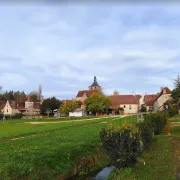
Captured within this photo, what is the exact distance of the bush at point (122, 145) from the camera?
989 cm

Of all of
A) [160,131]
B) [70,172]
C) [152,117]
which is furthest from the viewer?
[160,131]

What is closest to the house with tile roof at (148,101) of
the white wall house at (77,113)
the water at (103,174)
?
the white wall house at (77,113)

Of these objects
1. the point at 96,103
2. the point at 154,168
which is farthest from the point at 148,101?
the point at 154,168

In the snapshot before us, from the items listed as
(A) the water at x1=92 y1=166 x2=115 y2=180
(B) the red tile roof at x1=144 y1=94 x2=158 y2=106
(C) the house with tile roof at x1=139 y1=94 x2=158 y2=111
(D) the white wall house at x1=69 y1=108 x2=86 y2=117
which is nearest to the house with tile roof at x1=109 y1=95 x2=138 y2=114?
(C) the house with tile roof at x1=139 y1=94 x2=158 y2=111

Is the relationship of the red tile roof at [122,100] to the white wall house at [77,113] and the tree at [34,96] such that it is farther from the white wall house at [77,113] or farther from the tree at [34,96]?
the tree at [34,96]

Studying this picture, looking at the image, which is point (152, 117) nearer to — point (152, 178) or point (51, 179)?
point (152, 178)

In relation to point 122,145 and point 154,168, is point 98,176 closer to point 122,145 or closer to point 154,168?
point 154,168

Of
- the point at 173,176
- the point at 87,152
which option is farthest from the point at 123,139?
the point at 87,152

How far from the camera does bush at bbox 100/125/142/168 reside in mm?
9891

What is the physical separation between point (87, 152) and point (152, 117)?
320 inches

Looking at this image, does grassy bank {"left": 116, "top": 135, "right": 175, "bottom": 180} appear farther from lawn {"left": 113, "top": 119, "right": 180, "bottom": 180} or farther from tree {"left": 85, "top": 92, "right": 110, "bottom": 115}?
tree {"left": 85, "top": 92, "right": 110, "bottom": 115}

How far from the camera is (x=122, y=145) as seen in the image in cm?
988

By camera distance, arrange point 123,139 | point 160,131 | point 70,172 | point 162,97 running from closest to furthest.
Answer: point 123,139 → point 70,172 → point 160,131 → point 162,97

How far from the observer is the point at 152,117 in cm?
2066
